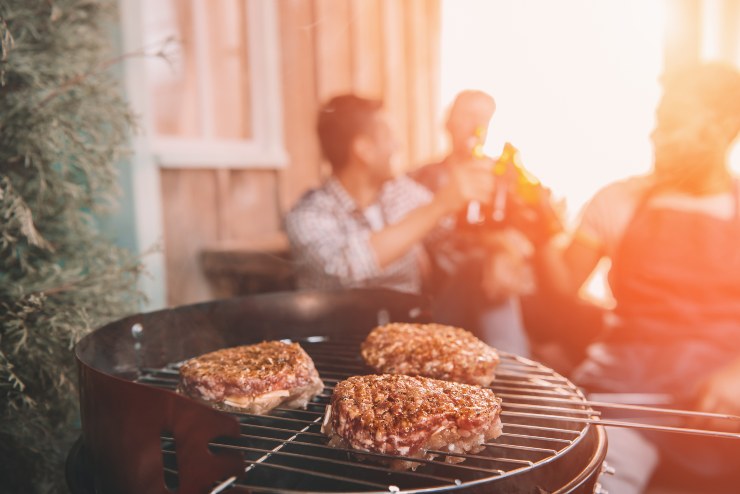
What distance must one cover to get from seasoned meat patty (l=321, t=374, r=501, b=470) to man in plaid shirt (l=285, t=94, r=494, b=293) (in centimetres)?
169

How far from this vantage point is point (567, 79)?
3922 millimetres

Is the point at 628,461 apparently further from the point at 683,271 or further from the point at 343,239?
the point at 343,239

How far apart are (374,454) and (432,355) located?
2.05 ft

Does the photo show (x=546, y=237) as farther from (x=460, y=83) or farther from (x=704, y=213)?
(x=460, y=83)

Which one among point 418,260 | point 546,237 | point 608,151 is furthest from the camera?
point 608,151

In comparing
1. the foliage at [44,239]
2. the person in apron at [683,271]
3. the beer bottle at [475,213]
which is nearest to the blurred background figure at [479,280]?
the beer bottle at [475,213]

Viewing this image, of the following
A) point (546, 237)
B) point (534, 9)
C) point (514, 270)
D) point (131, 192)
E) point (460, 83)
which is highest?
point (534, 9)

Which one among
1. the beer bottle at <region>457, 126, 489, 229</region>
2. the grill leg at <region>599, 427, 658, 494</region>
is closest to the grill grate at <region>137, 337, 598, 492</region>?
the grill leg at <region>599, 427, 658, 494</region>

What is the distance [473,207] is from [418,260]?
26.5 inches

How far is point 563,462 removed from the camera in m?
1.38

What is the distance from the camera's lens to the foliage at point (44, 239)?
6.97ft

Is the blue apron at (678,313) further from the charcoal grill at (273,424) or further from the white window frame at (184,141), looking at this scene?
the white window frame at (184,141)

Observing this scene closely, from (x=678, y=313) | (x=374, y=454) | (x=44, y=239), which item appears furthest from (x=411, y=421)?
(x=678, y=313)

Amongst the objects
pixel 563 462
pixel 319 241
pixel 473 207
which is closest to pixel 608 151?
pixel 473 207
